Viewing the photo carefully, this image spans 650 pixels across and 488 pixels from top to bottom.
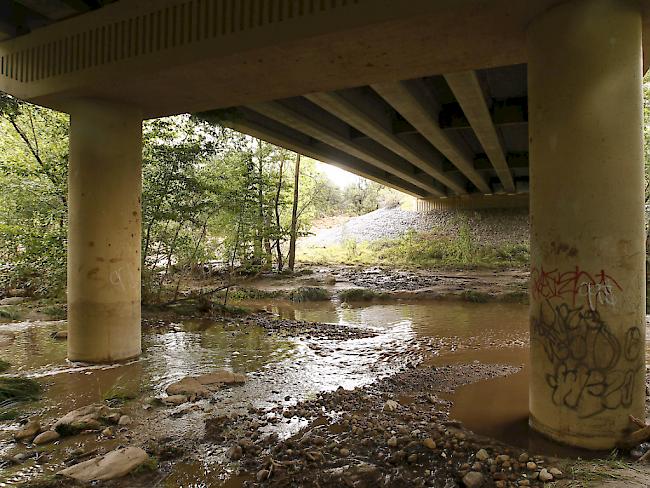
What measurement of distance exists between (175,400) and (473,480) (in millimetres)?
3462

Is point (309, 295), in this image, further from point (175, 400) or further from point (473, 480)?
point (473, 480)

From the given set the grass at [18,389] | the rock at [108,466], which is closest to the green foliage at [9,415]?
the grass at [18,389]

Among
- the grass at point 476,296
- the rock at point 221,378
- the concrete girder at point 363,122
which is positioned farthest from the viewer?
the grass at point 476,296

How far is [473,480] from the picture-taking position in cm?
337

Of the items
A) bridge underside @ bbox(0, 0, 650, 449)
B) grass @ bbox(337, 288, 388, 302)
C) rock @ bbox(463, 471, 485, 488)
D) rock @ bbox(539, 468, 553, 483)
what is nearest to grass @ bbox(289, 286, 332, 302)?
grass @ bbox(337, 288, 388, 302)

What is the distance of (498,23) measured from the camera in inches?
181

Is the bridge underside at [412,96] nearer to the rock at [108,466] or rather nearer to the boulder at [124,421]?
the boulder at [124,421]

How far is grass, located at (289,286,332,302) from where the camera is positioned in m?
16.0

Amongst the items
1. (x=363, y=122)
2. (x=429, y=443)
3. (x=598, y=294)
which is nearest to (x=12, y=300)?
(x=363, y=122)

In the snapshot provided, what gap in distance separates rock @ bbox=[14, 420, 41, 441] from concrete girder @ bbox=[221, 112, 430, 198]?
752cm

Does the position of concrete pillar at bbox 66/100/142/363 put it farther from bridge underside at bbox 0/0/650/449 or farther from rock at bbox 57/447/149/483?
rock at bbox 57/447/149/483

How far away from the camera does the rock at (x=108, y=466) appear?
11.5 ft

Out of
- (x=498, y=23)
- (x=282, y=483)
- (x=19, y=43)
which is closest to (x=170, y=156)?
(x=19, y=43)

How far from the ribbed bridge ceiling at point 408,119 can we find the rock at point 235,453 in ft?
21.9
